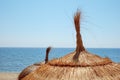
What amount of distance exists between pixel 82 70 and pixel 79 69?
0.17 ft

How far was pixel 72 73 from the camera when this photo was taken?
163 inches

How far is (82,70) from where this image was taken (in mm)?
4164

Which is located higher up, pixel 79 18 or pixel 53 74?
pixel 79 18

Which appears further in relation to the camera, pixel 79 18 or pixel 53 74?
pixel 79 18

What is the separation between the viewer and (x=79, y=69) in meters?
4.20

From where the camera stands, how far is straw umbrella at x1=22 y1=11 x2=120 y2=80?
162 inches

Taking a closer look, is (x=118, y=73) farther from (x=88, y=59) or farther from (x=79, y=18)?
(x=79, y=18)

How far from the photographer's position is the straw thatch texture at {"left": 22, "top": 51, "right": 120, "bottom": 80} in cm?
411

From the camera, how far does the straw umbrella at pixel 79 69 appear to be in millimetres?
4113

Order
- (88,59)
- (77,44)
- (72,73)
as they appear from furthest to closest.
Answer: (77,44), (88,59), (72,73)

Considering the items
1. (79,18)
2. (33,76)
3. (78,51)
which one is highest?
(79,18)

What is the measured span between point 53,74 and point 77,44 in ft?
2.47

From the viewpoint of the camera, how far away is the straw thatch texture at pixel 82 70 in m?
4.11

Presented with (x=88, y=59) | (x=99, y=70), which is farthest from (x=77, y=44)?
(x=99, y=70)
